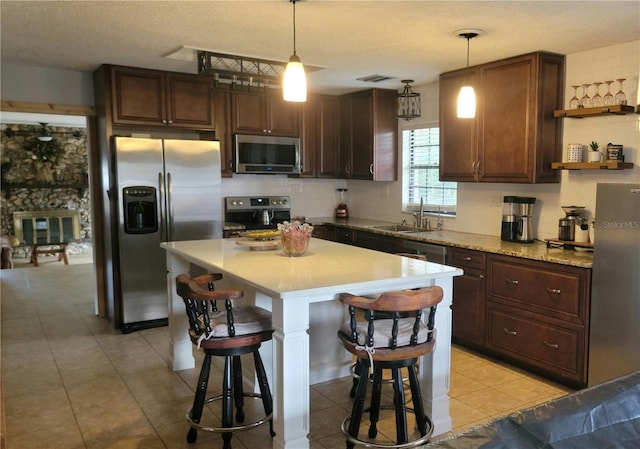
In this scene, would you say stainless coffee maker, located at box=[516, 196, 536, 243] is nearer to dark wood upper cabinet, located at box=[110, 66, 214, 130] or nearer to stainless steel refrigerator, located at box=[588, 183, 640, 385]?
stainless steel refrigerator, located at box=[588, 183, 640, 385]

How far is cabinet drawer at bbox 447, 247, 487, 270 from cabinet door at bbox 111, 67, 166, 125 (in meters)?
2.84

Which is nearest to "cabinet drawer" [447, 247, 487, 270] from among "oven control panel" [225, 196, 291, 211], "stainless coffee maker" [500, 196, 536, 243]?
"stainless coffee maker" [500, 196, 536, 243]

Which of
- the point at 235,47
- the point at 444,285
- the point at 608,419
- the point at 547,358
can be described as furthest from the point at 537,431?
the point at 235,47

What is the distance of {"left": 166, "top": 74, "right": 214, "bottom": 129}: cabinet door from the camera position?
190 inches

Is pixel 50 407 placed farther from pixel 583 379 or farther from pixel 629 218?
pixel 629 218

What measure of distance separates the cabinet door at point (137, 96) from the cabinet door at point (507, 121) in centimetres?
283

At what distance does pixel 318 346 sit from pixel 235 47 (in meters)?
2.19

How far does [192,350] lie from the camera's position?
12.4 ft

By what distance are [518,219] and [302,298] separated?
257 cm

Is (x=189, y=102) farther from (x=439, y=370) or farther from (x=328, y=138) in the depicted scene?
(x=439, y=370)

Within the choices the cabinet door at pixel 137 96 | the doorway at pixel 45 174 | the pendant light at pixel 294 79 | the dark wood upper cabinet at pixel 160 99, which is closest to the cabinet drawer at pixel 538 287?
the pendant light at pixel 294 79

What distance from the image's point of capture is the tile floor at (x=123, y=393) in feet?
9.15

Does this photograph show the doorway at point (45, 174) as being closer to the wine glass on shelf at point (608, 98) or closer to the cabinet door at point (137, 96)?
the cabinet door at point (137, 96)

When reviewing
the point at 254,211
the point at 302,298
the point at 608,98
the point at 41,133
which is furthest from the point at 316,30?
the point at 41,133
